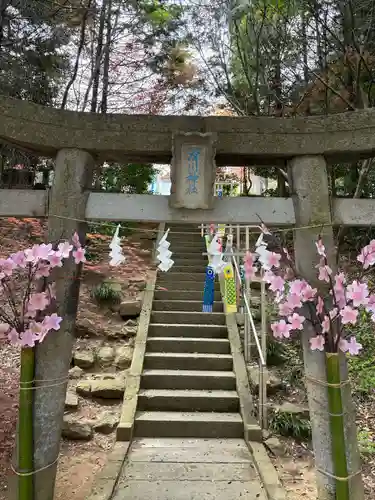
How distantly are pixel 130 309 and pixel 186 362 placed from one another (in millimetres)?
1730

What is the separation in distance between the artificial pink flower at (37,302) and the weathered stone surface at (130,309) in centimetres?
445

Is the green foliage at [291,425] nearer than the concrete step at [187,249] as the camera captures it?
Yes

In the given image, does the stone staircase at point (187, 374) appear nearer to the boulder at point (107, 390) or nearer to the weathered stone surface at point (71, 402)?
the boulder at point (107, 390)

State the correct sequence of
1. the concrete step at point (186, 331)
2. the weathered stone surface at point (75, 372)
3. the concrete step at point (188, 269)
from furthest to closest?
the concrete step at point (188, 269) → the concrete step at point (186, 331) → the weathered stone surface at point (75, 372)

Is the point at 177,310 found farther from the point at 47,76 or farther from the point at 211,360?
the point at 47,76

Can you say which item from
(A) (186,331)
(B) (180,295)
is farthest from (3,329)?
(B) (180,295)

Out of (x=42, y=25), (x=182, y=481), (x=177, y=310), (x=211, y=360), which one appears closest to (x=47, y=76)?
(x=42, y=25)

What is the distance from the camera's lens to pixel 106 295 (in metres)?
7.39

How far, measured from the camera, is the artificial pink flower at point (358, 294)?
2.44 metres

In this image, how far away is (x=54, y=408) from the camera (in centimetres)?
283

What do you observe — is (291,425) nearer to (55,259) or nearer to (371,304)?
(371,304)

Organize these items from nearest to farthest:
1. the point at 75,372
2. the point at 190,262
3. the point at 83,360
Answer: the point at 75,372 < the point at 83,360 < the point at 190,262

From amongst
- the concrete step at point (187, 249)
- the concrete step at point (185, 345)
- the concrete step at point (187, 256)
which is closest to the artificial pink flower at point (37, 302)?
the concrete step at point (185, 345)

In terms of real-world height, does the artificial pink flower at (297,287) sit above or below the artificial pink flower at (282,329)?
above
